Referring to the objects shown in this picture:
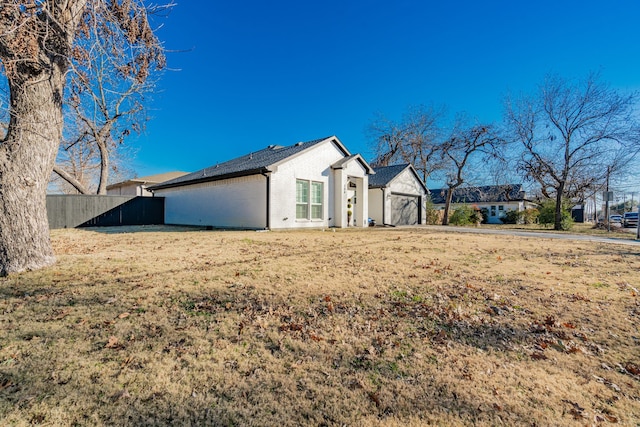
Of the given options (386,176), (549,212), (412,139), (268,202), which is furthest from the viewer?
(412,139)

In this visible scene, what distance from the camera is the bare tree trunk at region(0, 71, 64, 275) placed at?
194 inches

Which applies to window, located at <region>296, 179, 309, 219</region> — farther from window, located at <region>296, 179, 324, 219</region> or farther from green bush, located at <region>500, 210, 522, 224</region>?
green bush, located at <region>500, 210, 522, 224</region>

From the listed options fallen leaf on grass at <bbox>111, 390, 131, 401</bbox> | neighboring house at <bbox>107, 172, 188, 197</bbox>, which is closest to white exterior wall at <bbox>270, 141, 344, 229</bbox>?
fallen leaf on grass at <bbox>111, 390, 131, 401</bbox>

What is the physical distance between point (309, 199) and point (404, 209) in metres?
9.57

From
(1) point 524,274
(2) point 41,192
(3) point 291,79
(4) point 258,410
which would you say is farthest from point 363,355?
(3) point 291,79

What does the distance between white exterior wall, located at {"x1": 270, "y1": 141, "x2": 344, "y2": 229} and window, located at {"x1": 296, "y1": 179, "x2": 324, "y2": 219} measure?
222mm

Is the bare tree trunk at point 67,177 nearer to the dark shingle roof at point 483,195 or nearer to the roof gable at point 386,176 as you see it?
the roof gable at point 386,176

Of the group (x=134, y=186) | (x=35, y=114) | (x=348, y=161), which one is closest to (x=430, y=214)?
(x=348, y=161)

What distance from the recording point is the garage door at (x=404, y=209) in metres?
20.7

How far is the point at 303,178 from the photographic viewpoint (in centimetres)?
1459

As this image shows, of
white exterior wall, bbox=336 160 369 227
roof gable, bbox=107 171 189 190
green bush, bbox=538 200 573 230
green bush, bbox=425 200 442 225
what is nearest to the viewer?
white exterior wall, bbox=336 160 369 227

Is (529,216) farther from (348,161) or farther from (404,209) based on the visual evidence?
(348,161)

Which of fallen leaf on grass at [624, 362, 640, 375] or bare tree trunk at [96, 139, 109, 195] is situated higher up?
bare tree trunk at [96, 139, 109, 195]

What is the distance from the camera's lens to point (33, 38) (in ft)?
15.0
